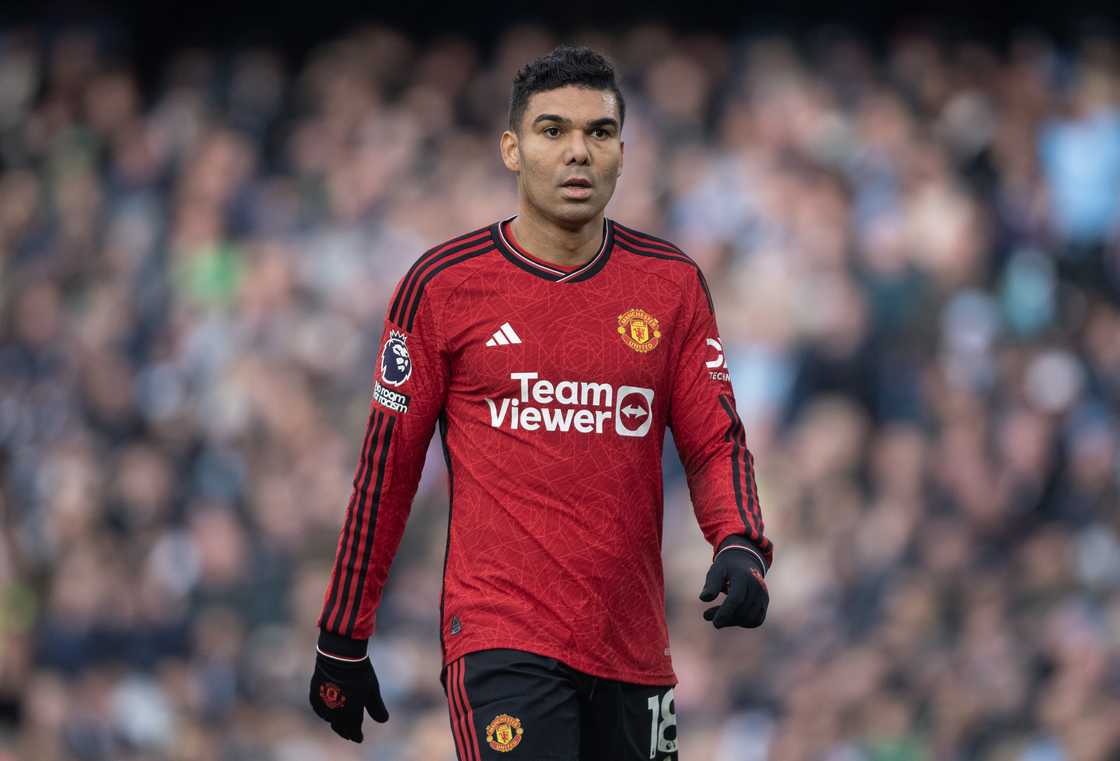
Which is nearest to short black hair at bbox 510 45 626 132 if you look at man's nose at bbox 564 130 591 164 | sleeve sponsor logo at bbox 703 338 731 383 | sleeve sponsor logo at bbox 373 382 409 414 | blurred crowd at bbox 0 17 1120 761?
man's nose at bbox 564 130 591 164

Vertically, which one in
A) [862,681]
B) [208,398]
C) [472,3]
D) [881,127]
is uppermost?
[472,3]

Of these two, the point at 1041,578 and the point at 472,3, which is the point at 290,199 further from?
the point at 1041,578

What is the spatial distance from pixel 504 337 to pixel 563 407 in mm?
230

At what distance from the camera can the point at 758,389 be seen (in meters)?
11.5

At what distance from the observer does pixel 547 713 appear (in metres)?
4.28

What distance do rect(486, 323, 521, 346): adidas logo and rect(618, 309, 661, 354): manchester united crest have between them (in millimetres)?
267

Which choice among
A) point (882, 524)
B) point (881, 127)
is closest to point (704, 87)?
point (881, 127)

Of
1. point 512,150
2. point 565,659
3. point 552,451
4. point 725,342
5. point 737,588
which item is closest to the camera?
point 737,588

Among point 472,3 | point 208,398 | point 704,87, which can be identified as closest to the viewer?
point 208,398

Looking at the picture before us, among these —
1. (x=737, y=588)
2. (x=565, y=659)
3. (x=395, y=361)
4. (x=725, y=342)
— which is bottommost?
(x=565, y=659)

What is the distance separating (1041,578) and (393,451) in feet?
21.8

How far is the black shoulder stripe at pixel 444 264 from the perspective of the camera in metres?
4.57

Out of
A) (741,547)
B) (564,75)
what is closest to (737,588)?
(741,547)

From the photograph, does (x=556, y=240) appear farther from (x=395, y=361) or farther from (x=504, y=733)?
(x=504, y=733)
